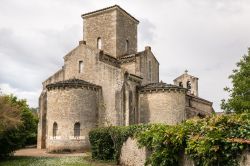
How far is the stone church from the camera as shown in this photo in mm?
30094

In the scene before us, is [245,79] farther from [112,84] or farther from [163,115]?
[112,84]

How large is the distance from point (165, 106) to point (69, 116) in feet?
28.9

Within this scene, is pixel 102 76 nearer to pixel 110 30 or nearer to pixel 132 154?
pixel 110 30

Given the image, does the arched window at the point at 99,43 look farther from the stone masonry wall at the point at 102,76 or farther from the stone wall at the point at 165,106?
the stone wall at the point at 165,106

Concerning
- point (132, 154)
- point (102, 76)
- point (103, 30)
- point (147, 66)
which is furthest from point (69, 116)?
point (103, 30)

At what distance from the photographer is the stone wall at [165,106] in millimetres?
31469

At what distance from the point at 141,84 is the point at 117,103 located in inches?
178

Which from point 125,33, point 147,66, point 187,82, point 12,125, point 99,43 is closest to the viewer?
point 12,125

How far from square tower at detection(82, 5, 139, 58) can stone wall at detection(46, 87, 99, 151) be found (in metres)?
8.54

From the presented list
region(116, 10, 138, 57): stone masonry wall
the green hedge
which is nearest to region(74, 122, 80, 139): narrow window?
region(116, 10, 138, 57): stone masonry wall

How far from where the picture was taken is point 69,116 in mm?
29969

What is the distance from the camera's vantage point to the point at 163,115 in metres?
31.6

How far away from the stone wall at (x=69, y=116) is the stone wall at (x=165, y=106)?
17.6 ft

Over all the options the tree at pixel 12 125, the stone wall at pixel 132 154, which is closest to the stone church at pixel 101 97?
the tree at pixel 12 125
